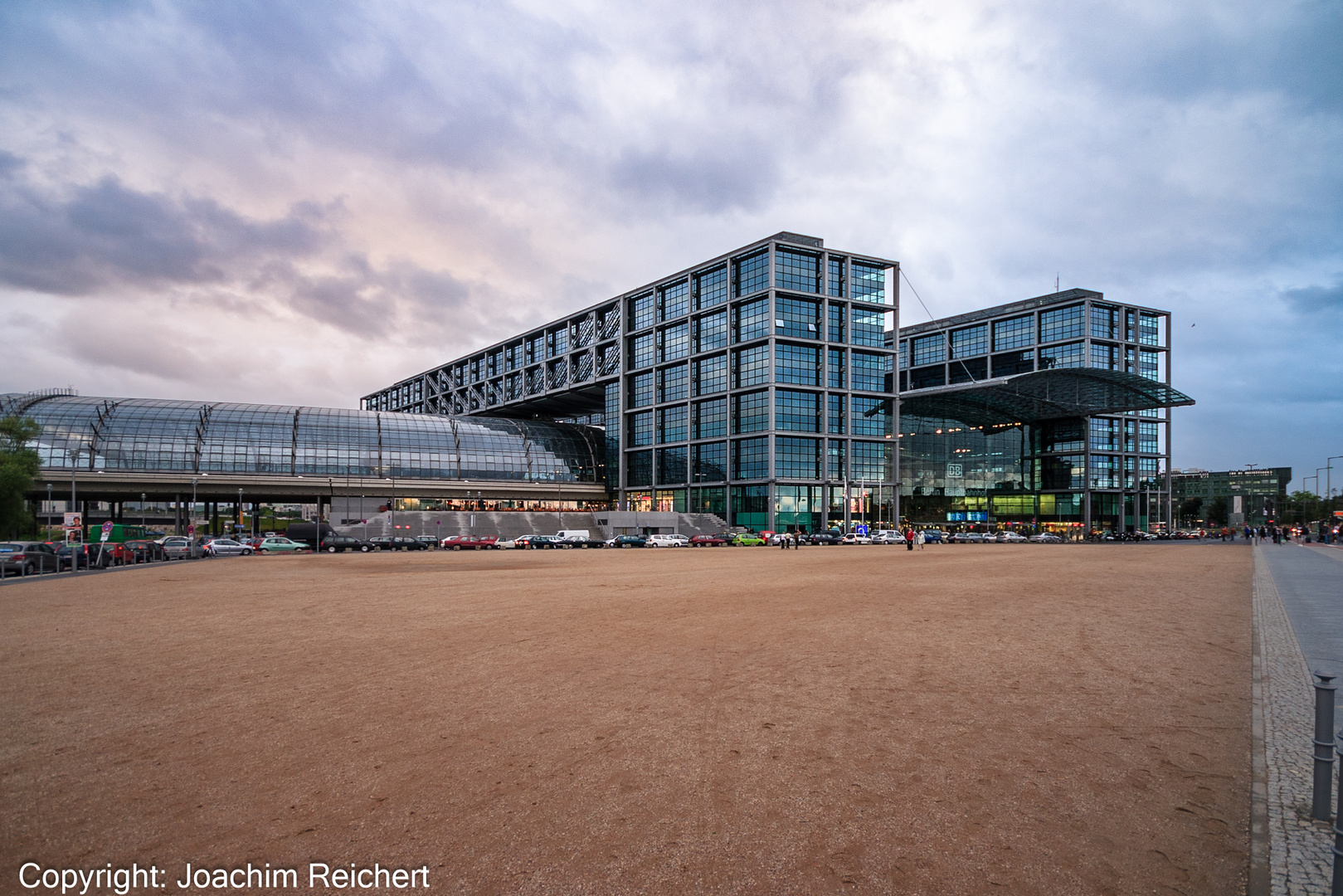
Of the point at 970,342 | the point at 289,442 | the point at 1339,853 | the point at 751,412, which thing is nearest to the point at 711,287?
the point at 751,412

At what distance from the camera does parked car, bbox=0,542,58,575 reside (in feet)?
Answer: 117

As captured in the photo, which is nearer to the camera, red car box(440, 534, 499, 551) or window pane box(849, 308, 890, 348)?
red car box(440, 534, 499, 551)

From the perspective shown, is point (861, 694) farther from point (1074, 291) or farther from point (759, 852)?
point (1074, 291)

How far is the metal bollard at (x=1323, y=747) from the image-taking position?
6.09m

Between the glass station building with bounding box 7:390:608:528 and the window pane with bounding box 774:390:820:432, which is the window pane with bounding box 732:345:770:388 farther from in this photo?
the glass station building with bounding box 7:390:608:528

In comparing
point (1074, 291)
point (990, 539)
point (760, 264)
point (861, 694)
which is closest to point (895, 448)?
point (990, 539)

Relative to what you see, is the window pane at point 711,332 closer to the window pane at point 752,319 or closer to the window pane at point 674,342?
the window pane at point 674,342

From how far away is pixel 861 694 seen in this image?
34.9ft

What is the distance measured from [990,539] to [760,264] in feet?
172

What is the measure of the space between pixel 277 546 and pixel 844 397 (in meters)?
71.3

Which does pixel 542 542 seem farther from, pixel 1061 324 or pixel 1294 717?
pixel 1061 324

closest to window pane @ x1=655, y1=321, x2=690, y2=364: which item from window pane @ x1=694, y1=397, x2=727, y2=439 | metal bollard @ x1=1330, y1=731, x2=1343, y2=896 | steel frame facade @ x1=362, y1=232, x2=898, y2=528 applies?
steel frame facade @ x1=362, y1=232, x2=898, y2=528

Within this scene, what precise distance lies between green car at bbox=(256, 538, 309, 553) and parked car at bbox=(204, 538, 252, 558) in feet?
5.12

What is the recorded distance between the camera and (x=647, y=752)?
813cm
